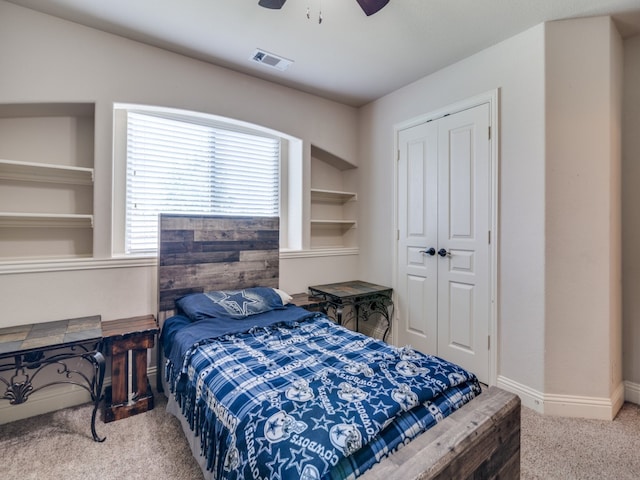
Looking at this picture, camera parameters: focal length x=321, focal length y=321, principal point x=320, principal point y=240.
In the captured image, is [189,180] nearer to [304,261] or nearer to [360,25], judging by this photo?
[304,261]

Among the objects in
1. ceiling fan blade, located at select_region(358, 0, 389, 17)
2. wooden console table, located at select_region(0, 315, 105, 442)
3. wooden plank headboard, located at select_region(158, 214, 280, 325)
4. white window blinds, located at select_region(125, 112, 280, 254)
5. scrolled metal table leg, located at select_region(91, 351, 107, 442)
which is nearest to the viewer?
ceiling fan blade, located at select_region(358, 0, 389, 17)

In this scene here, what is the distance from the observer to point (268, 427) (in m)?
1.12

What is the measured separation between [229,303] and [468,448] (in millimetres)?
1812

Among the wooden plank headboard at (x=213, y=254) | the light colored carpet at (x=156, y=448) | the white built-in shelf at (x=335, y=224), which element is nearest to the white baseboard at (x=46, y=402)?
the light colored carpet at (x=156, y=448)

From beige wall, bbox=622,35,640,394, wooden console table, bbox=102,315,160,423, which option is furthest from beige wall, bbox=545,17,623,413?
wooden console table, bbox=102,315,160,423

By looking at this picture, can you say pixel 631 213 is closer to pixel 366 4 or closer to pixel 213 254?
pixel 366 4

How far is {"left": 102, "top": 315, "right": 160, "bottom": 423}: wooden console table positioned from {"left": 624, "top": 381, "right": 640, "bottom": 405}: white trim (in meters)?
3.41

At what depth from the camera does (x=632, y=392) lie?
7.66 ft

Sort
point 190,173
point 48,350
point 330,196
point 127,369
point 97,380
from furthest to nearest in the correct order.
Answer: point 330,196, point 190,173, point 127,369, point 97,380, point 48,350

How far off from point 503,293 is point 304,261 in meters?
1.82

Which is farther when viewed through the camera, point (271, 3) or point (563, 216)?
point (563, 216)

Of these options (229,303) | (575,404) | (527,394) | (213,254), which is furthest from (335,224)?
(575,404)

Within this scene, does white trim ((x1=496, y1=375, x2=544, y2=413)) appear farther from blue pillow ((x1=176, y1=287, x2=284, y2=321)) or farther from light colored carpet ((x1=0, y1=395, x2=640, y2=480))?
blue pillow ((x1=176, y1=287, x2=284, y2=321))

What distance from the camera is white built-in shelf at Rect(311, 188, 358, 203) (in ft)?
11.6
